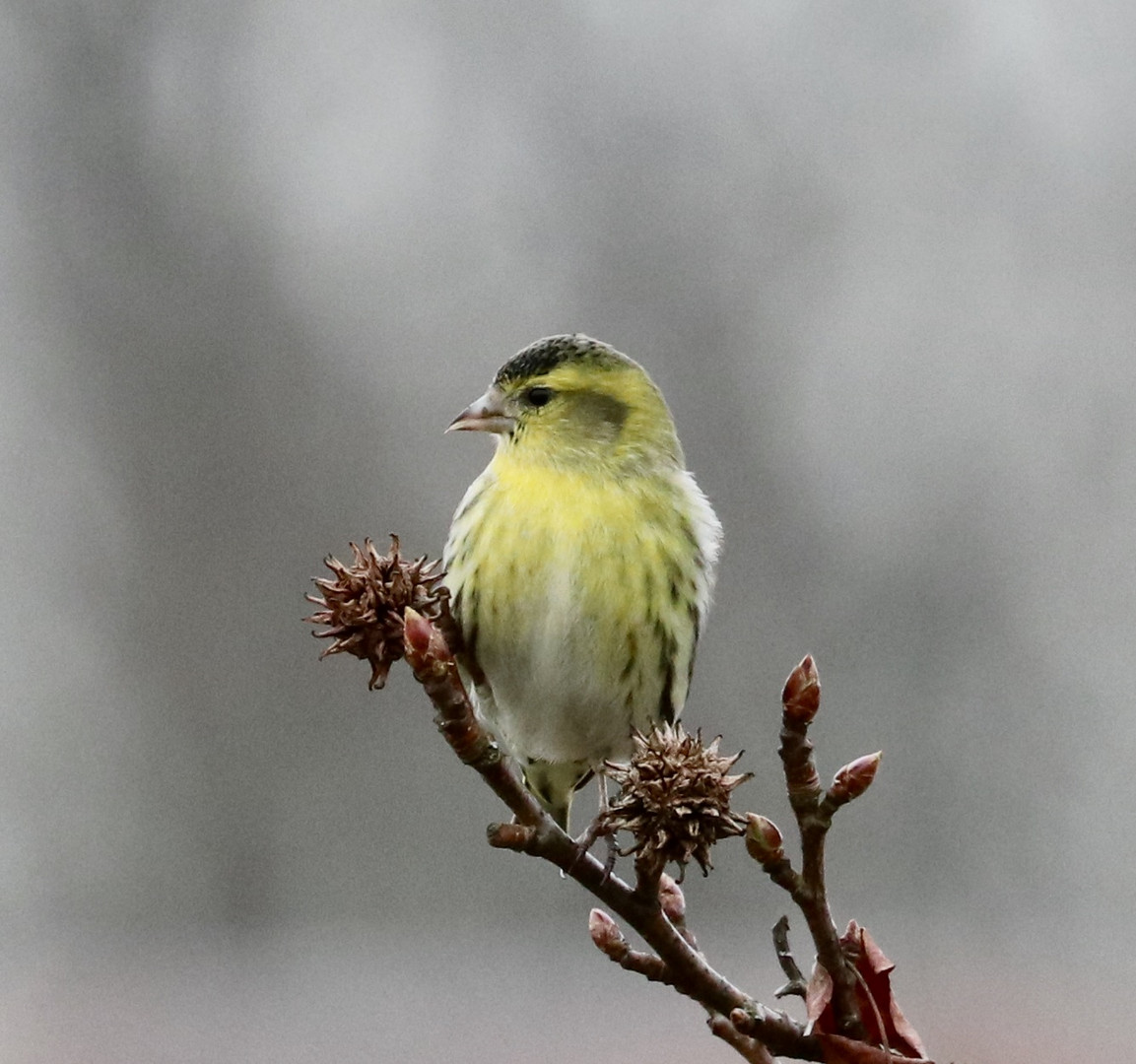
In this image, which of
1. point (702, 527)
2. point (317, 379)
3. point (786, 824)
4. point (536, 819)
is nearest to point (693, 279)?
point (317, 379)

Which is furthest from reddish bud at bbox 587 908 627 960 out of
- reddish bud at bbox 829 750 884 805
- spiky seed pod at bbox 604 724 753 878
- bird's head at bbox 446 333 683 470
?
bird's head at bbox 446 333 683 470

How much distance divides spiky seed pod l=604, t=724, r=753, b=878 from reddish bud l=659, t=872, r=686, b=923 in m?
0.24

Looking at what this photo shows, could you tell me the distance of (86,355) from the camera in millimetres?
7141

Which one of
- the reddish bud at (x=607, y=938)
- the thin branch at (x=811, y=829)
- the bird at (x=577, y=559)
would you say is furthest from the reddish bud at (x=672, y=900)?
the bird at (x=577, y=559)

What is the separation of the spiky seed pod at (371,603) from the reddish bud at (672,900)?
1.23 ft

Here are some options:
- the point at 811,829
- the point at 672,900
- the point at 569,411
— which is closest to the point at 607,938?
the point at 672,900

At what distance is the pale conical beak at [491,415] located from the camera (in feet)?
6.64

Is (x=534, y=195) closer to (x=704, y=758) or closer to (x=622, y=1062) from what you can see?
(x=622, y=1062)

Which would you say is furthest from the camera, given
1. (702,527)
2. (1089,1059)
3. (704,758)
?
(1089,1059)

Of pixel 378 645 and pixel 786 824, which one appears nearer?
pixel 378 645

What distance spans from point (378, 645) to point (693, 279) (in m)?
6.18

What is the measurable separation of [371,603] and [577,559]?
2.70ft

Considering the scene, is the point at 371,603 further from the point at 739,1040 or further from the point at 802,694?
the point at 739,1040

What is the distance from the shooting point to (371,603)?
107 cm
